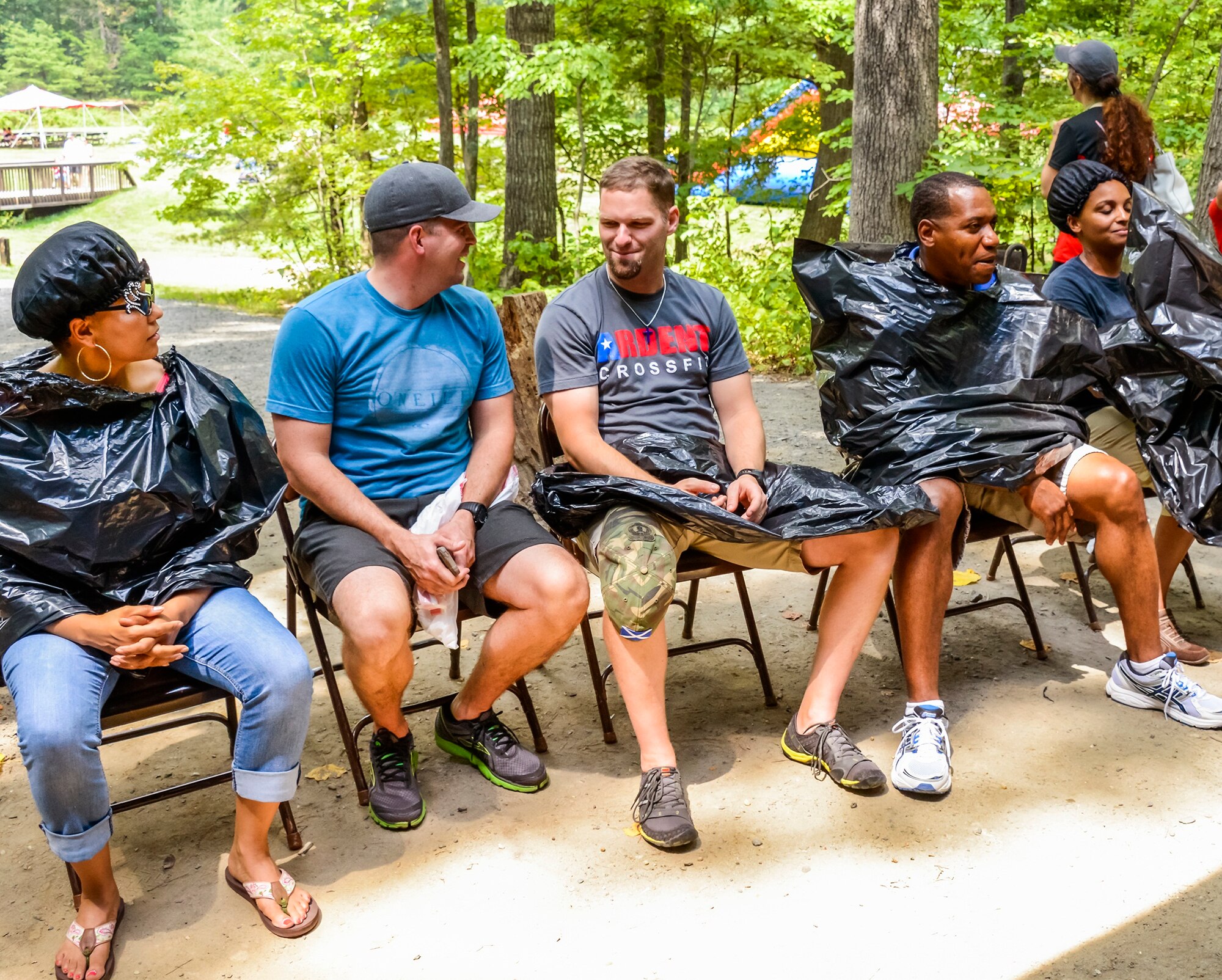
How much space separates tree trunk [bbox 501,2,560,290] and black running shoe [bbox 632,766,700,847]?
7.17 metres

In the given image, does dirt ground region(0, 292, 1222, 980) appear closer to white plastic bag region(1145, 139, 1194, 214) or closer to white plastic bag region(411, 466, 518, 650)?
white plastic bag region(411, 466, 518, 650)

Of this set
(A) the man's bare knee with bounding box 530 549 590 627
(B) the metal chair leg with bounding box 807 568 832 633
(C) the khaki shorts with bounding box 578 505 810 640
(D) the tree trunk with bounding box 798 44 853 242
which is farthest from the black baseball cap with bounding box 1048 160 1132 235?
(D) the tree trunk with bounding box 798 44 853 242

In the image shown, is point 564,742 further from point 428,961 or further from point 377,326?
point 377,326

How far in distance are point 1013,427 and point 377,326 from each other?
1870mm

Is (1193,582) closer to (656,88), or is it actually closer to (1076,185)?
(1076,185)

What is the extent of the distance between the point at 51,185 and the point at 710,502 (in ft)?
100

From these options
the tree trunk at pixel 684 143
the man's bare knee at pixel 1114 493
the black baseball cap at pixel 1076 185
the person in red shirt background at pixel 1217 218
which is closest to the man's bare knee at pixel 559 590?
the man's bare knee at pixel 1114 493

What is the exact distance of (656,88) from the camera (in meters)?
10.1

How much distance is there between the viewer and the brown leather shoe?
3570 mm

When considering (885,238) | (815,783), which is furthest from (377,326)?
(885,238)

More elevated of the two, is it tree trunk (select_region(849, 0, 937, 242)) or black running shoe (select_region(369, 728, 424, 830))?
tree trunk (select_region(849, 0, 937, 242))

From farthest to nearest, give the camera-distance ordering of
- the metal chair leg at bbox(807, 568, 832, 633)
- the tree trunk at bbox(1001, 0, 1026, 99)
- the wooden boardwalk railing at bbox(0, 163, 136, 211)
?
the wooden boardwalk railing at bbox(0, 163, 136, 211), the tree trunk at bbox(1001, 0, 1026, 99), the metal chair leg at bbox(807, 568, 832, 633)

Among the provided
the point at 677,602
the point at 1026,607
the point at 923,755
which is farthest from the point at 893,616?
the point at 923,755

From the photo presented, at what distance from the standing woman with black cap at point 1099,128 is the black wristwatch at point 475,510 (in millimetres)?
2394
